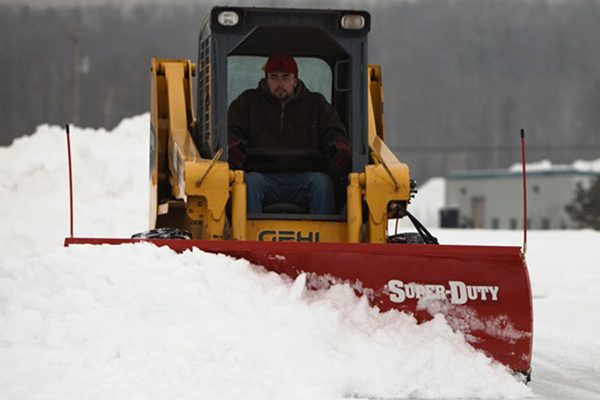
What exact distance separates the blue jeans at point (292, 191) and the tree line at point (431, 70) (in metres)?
48.8

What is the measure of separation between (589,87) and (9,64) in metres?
45.2

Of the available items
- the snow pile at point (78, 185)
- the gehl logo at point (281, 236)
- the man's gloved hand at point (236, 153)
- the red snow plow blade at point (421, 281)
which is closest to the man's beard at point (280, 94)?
the man's gloved hand at point (236, 153)

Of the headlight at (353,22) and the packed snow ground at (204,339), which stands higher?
the headlight at (353,22)

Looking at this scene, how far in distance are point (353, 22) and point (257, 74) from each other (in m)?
0.89

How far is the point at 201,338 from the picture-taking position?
4.57 meters

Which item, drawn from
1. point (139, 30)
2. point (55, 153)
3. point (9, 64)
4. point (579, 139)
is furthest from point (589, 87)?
point (55, 153)

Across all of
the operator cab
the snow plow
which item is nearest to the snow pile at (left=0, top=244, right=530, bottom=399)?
the snow plow

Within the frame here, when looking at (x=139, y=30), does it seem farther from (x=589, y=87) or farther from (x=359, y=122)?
(x=359, y=122)

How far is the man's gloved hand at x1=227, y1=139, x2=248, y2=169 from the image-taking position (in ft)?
20.9

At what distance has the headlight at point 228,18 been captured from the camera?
6.16 m

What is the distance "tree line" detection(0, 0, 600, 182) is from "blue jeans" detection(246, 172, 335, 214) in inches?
1920

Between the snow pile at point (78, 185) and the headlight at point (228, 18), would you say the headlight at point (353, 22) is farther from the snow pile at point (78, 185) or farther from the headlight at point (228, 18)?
the snow pile at point (78, 185)

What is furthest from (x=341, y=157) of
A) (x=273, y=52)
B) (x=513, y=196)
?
(x=513, y=196)

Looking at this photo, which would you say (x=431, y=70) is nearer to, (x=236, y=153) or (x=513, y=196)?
(x=513, y=196)
